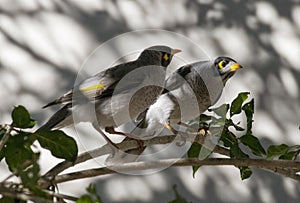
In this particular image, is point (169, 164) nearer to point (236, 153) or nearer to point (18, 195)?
point (236, 153)

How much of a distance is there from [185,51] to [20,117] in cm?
102

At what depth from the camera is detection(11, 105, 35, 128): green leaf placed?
673mm

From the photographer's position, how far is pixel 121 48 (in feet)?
5.55

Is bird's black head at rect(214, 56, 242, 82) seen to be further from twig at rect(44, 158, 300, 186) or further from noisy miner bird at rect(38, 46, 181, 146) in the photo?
twig at rect(44, 158, 300, 186)

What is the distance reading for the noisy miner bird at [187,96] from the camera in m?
0.98

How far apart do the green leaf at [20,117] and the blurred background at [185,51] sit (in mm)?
931

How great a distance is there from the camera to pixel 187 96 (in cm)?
102

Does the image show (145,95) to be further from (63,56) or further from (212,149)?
(63,56)

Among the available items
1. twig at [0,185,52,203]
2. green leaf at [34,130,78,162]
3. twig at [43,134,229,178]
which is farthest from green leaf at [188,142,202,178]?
twig at [0,185,52,203]

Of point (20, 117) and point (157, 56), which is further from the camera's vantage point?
point (157, 56)

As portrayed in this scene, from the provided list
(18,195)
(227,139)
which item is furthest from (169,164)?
(18,195)

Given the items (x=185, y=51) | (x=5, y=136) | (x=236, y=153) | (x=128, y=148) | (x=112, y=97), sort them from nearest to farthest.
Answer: (x=5, y=136)
(x=236, y=153)
(x=128, y=148)
(x=112, y=97)
(x=185, y=51)

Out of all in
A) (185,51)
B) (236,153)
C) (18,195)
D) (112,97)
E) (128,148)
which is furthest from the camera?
(185,51)

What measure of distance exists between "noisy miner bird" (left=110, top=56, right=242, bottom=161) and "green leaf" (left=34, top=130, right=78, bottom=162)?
31 cm
